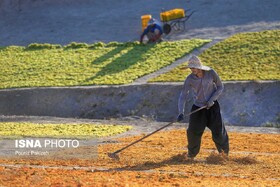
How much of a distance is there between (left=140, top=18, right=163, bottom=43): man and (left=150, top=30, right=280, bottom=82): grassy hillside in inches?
109

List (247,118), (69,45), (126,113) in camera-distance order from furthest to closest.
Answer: (69,45) < (126,113) < (247,118)

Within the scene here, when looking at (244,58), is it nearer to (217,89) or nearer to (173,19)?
(173,19)

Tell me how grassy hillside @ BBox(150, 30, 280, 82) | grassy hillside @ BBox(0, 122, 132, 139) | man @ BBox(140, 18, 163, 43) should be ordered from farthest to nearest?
man @ BBox(140, 18, 163, 43)
grassy hillside @ BBox(150, 30, 280, 82)
grassy hillside @ BBox(0, 122, 132, 139)

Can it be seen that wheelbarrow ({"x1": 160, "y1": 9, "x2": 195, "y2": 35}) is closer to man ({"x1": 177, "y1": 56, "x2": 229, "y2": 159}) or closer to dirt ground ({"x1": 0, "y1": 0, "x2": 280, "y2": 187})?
dirt ground ({"x1": 0, "y1": 0, "x2": 280, "y2": 187})

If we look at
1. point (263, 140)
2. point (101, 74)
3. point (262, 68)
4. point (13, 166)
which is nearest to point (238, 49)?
point (262, 68)

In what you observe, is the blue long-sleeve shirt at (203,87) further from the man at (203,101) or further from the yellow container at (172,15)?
the yellow container at (172,15)

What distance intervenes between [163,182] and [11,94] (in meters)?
18.2

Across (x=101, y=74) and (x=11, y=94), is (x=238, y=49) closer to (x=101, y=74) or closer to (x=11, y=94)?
(x=101, y=74)

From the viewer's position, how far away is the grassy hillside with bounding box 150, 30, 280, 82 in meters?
28.2

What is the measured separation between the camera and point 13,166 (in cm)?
1489

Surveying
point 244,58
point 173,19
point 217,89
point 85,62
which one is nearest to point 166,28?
point 173,19

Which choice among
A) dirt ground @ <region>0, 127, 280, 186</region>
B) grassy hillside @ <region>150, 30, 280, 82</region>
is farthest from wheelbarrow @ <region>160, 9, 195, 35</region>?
dirt ground @ <region>0, 127, 280, 186</region>

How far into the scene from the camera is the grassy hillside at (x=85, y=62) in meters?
30.9

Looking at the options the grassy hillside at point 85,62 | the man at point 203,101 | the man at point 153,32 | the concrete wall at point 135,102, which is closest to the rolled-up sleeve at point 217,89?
the man at point 203,101
